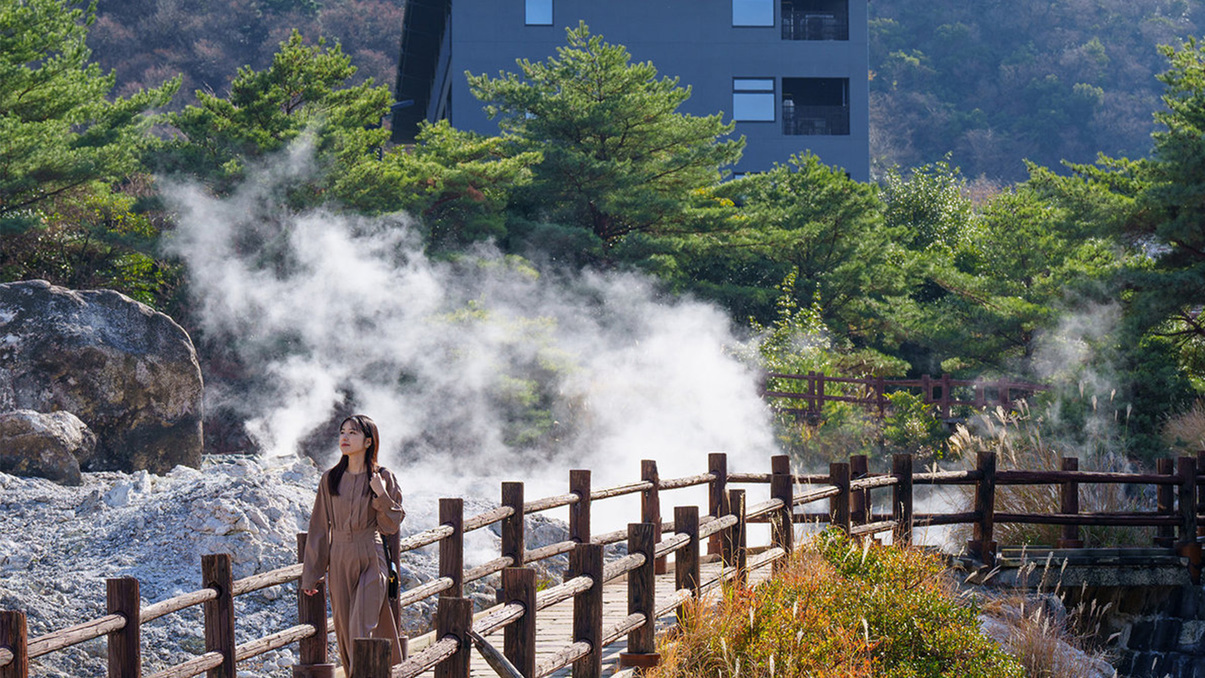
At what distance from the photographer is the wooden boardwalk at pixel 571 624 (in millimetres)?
7633

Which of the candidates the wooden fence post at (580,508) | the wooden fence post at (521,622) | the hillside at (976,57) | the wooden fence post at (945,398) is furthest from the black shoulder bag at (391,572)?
the hillside at (976,57)

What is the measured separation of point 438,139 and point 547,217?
2.50 meters

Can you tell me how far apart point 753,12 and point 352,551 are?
97.0 ft

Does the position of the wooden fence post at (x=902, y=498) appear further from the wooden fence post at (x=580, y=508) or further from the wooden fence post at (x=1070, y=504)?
the wooden fence post at (x=580, y=508)

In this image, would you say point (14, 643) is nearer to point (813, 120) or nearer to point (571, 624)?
point (571, 624)

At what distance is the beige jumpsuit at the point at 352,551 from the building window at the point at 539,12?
28.1m

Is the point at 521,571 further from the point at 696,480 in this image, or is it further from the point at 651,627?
the point at 696,480

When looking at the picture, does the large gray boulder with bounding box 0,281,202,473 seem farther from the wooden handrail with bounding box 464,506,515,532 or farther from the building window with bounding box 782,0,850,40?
the building window with bounding box 782,0,850,40

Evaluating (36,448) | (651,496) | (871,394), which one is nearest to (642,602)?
(651,496)

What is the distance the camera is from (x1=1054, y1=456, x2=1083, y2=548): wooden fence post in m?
10.9

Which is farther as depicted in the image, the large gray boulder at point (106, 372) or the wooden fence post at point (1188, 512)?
the large gray boulder at point (106, 372)

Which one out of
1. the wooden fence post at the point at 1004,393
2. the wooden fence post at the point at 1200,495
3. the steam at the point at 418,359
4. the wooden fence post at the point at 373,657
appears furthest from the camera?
the wooden fence post at the point at 1004,393

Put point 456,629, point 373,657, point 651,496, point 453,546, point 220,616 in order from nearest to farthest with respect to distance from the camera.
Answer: point 373,657 → point 456,629 → point 220,616 → point 453,546 → point 651,496

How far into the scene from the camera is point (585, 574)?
6.54 meters
